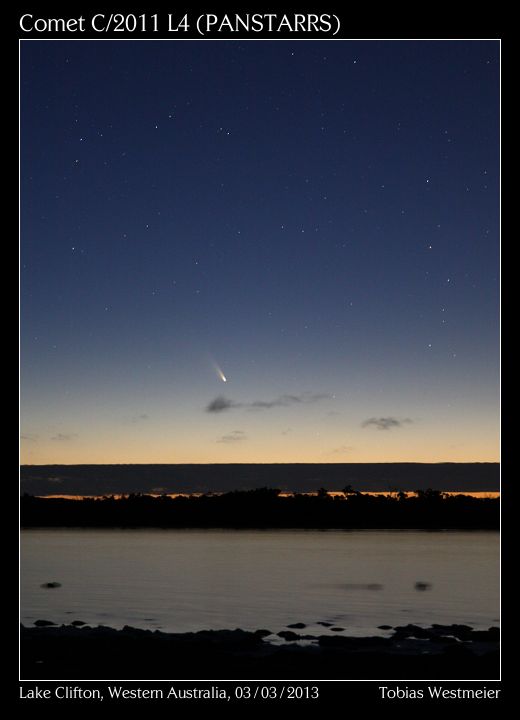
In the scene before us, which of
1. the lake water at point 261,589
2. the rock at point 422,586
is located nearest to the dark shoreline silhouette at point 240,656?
the lake water at point 261,589

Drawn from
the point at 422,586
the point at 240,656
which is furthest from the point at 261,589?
the point at 240,656

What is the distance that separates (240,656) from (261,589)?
23.8m

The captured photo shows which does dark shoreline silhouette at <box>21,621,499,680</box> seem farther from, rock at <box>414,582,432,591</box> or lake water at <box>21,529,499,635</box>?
rock at <box>414,582,432,591</box>

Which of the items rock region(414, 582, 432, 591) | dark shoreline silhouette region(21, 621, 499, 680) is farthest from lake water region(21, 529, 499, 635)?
dark shoreline silhouette region(21, 621, 499, 680)

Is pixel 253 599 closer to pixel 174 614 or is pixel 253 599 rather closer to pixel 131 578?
pixel 174 614

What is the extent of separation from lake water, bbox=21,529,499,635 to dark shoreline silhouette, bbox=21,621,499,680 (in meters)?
4.86

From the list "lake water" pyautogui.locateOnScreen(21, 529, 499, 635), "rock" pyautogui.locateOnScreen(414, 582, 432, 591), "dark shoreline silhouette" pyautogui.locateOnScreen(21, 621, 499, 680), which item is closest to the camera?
"dark shoreline silhouette" pyautogui.locateOnScreen(21, 621, 499, 680)

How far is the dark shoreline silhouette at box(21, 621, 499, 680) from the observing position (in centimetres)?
1483

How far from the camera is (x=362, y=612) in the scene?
29766 millimetres

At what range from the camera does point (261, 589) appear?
1539 inches

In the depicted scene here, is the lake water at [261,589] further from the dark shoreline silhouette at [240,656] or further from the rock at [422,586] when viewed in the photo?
the dark shoreline silhouette at [240,656]

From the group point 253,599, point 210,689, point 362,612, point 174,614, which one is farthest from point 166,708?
point 253,599

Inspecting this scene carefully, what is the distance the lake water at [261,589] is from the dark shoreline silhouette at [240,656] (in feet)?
15.9

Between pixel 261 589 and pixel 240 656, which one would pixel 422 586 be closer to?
pixel 261 589
